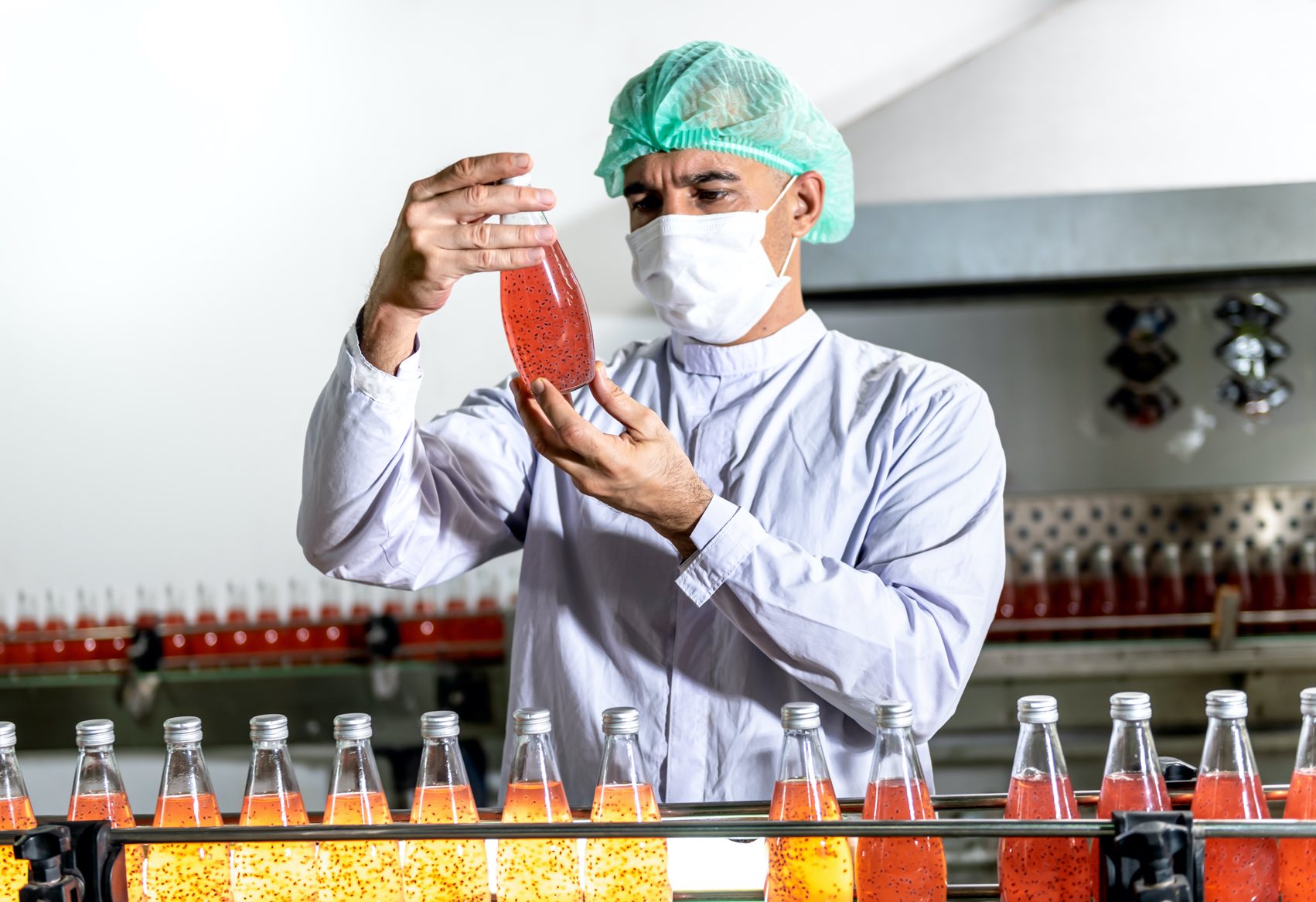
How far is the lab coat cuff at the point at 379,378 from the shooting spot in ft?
3.55

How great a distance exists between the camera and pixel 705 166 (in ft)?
4.26

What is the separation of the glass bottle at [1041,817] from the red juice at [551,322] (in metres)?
0.45

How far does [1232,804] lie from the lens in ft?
2.78

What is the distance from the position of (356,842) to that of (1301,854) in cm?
64

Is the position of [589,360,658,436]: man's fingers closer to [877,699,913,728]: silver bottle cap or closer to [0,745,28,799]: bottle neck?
[877,699,913,728]: silver bottle cap

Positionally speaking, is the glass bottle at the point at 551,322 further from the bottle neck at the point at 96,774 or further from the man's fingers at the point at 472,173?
the bottle neck at the point at 96,774

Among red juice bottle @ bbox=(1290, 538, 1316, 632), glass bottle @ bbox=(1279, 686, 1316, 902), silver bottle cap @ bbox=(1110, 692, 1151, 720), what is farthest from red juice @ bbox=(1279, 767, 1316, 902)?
red juice bottle @ bbox=(1290, 538, 1316, 632)

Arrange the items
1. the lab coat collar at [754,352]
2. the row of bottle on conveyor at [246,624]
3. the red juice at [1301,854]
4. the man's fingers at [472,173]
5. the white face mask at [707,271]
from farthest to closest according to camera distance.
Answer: the row of bottle on conveyor at [246,624], the lab coat collar at [754,352], the white face mask at [707,271], the man's fingers at [472,173], the red juice at [1301,854]

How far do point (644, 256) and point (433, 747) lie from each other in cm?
59

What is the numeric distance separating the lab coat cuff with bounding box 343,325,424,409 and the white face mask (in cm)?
29

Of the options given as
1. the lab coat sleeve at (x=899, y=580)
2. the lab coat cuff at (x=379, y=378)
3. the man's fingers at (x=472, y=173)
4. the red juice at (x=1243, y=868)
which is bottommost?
the red juice at (x=1243, y=868)

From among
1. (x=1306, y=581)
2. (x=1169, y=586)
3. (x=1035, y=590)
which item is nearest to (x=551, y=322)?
(x=1035, y=590)

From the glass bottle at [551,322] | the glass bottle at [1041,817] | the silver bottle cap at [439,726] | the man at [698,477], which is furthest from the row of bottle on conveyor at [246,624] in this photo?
the glass bottle at [1041,817]

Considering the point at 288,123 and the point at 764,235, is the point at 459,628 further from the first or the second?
the point at 764,235
